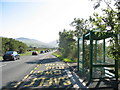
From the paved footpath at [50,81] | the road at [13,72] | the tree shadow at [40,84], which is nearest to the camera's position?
the tree shadow at [40,84]

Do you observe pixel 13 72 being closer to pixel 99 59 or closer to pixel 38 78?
pixel 38 78

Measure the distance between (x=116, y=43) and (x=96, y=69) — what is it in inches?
187

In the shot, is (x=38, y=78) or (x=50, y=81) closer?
(x=50, y=81)

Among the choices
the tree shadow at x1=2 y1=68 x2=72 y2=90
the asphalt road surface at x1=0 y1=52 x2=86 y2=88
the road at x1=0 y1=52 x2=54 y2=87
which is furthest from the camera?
the road at x1=0 y1=52 x2=54 y2=87

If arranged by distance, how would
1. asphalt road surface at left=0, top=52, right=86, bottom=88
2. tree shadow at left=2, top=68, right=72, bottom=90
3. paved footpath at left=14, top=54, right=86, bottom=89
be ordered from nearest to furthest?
tree shadow at left=2, top=68, right=72, bottom=90
paved footpath at left=14, top=54, right=86, bottom=89
asphalt road surface at left=0, top=52, right=86, bottom=88

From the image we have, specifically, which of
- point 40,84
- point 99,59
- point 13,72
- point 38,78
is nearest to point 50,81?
point 40,84

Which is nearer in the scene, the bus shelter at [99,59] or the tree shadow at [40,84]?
the tree shadow at [40,84]

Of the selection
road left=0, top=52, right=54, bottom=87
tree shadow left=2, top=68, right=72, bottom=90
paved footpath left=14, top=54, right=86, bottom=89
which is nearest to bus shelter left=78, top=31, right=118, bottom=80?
paved footpath left=14, top=54, right=86, bottom=89

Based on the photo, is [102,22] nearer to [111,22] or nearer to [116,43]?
[111,22]

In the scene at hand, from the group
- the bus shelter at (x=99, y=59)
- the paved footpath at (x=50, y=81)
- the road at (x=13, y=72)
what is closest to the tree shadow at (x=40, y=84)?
the paved footpath at (x=50, y=81)

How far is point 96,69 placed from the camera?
34.0 ft

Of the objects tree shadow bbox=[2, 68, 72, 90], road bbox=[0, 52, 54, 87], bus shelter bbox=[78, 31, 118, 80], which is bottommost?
road bbox=[0, 52, 54, 87]

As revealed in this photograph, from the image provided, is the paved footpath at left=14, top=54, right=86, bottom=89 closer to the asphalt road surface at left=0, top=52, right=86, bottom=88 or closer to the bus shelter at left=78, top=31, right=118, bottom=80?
the asphalt road surface at left=0, top=52, right=86, bottom=88

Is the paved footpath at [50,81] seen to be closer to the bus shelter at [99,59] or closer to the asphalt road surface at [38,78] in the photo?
the asphalt road surface at [38,78]
